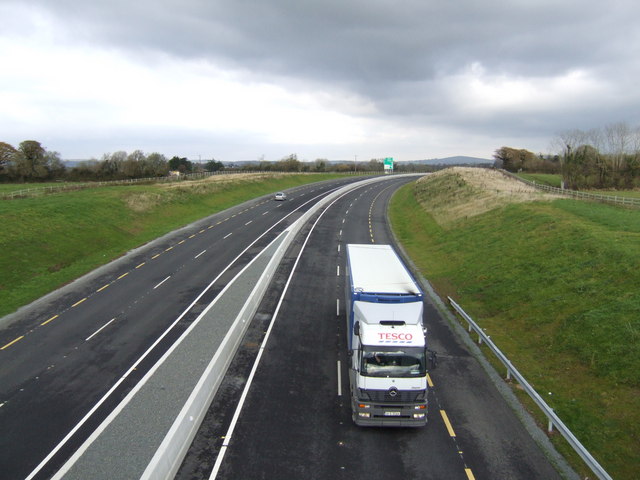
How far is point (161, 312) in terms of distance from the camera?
2262 cm

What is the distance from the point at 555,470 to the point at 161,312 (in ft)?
62.6

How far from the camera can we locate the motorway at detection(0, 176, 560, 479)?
11906mm

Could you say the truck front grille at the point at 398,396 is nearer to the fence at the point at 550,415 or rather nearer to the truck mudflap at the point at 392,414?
the truck mudflap at the point at 392,414

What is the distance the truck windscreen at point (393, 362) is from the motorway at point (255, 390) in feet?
6.83

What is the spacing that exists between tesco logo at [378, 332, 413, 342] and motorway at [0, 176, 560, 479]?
308 centimetres

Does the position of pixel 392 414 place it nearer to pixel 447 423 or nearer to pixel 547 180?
pixel 447 423

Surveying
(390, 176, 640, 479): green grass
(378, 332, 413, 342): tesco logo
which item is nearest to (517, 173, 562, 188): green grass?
(390, 176, 640, 479): green grass

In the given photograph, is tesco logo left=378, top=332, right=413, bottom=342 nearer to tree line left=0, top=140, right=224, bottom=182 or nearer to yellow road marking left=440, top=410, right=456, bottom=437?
yellow road marking left=440, top=410, right=456, bottom=437

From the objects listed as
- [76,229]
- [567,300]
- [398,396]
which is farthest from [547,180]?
[398,396]

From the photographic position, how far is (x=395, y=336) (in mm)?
13234

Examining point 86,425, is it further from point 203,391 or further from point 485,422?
point 485,422

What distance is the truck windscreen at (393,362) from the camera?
42.6 feet

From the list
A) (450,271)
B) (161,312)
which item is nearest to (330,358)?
(161,312)

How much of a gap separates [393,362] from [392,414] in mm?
1583
